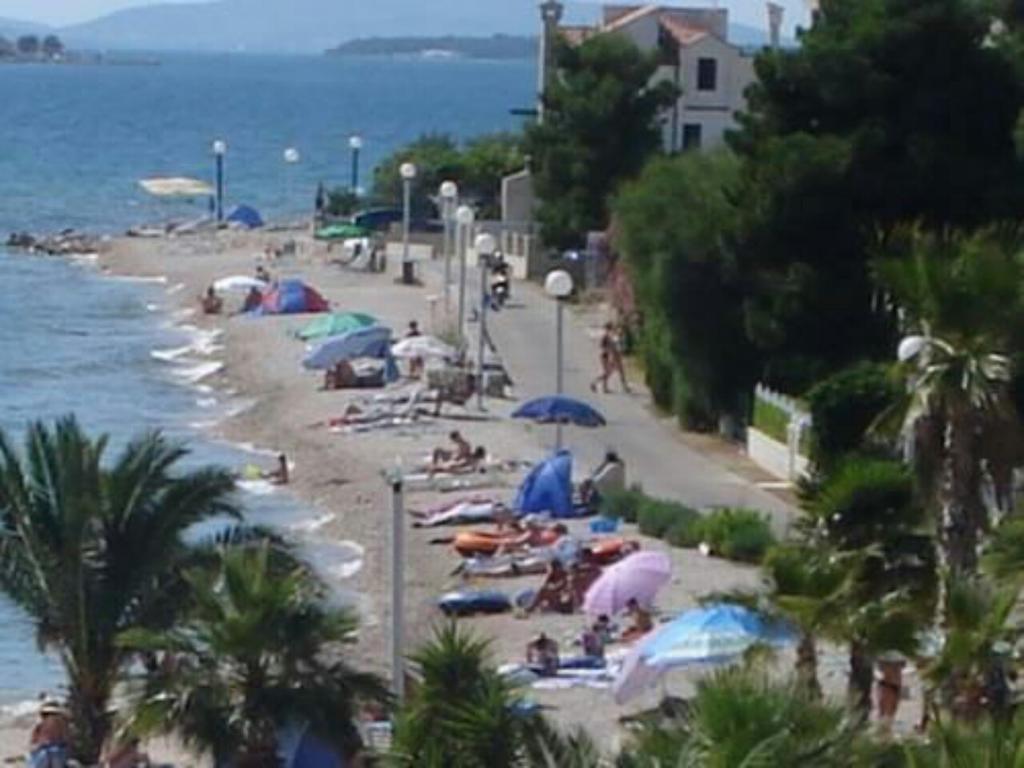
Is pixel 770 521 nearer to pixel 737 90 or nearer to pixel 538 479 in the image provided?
pixel 538 479

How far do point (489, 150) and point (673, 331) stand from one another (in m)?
34.1

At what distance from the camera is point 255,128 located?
17912 cm

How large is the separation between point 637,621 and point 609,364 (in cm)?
1719

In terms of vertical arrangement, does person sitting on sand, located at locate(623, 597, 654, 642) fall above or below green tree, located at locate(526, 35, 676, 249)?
below

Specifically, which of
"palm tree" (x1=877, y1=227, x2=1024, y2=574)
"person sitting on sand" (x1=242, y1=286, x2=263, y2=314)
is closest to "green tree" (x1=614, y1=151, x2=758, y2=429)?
"palm tree" (x1=877, y1=227, x2=1024, y2=574)

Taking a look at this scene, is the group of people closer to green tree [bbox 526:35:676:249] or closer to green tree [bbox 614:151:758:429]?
green tree [bbox 614:151:758:429]

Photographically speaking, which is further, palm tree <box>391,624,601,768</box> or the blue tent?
the blue tent

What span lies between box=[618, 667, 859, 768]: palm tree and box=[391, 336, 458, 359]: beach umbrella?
30.4 m

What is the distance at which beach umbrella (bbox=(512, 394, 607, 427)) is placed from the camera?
3556 centimetres

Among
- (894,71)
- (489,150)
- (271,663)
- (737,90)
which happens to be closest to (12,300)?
(489,150)

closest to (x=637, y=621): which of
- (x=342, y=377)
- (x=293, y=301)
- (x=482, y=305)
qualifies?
(x=482, y=305)

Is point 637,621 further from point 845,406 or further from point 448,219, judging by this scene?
point 448,219

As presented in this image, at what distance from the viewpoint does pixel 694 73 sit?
6112cm

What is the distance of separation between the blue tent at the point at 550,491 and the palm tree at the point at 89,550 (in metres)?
11.5
